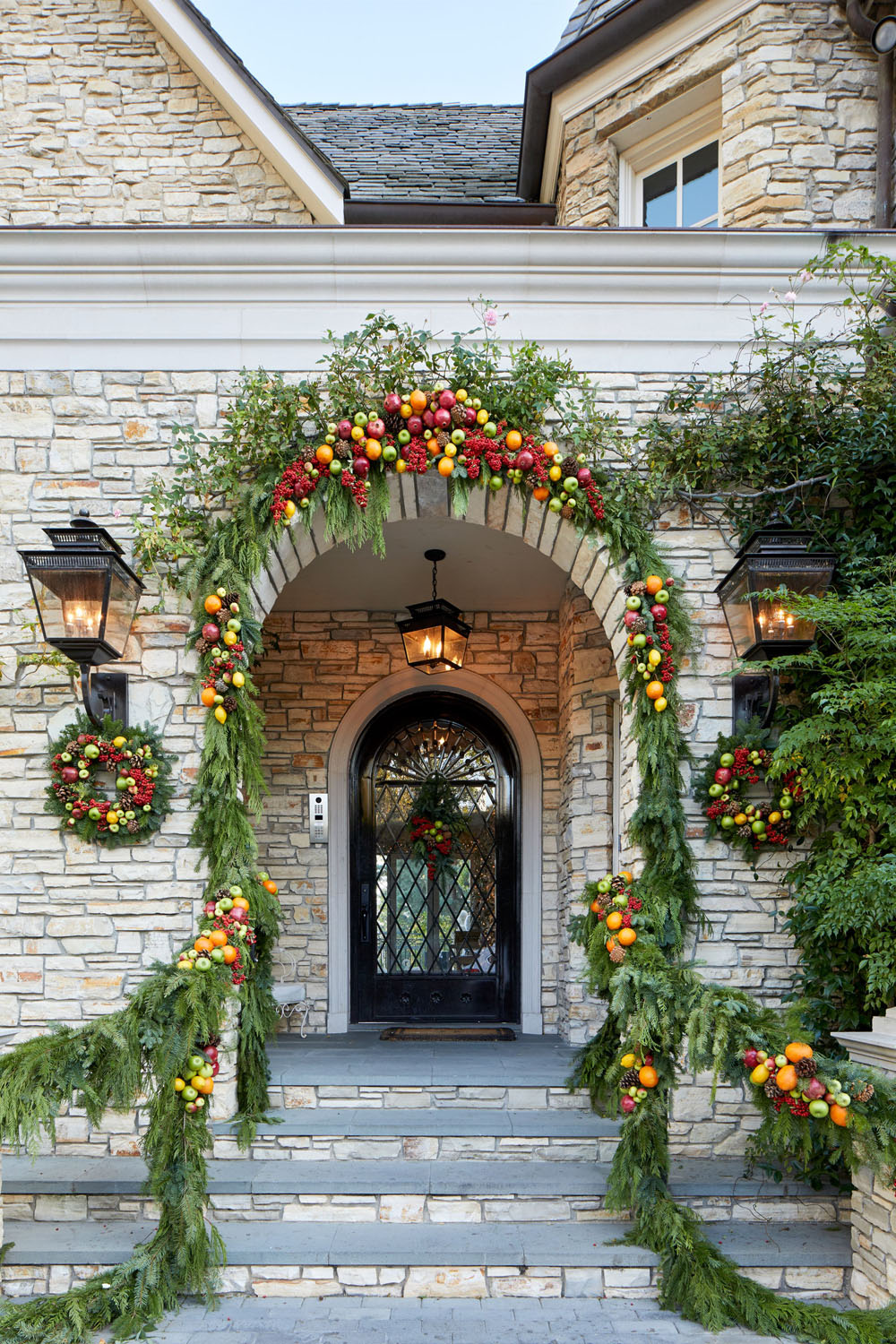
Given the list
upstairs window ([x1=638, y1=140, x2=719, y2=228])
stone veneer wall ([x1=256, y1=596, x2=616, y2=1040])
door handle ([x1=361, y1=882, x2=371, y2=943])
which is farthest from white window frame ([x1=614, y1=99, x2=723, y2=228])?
door handle ([x1=361, y1=882, x2=371, y2=943])

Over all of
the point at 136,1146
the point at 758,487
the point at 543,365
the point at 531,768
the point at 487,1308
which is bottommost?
the point at 487,1308

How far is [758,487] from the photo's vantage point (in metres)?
4.09

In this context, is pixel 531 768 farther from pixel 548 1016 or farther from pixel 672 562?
pixel 672 562

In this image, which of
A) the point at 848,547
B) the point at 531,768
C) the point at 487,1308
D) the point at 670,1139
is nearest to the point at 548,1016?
the point at 531,768

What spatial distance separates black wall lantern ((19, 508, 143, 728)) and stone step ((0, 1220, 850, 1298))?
85.6 inches

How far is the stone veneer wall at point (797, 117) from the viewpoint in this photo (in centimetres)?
505

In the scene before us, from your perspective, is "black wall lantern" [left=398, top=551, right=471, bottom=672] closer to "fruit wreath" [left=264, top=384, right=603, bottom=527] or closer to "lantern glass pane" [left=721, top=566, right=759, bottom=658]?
"fruit wreath" [left=264, top=384, right=603, bottom=527]

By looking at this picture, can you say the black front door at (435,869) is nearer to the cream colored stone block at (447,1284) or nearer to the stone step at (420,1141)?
the stone step at (420,1141)

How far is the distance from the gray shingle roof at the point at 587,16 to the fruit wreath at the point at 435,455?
3.17 meters

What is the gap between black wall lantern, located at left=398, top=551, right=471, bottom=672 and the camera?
5406 mm

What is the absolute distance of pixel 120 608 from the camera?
3781mm

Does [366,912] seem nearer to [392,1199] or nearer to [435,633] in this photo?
[435,633]

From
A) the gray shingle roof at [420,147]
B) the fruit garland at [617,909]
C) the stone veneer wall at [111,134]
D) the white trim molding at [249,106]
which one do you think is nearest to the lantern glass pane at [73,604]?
the fruit garland at [617,909]

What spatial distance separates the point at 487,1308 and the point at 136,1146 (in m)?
1.59
